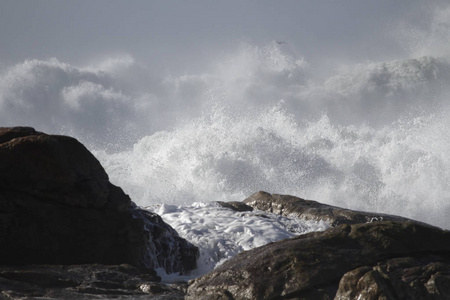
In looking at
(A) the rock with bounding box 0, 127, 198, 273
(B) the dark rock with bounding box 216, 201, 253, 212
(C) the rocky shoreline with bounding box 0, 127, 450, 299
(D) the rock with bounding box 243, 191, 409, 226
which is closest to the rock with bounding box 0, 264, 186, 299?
(C) the rocky shoreline with bounding box 0, 127, 450, 299

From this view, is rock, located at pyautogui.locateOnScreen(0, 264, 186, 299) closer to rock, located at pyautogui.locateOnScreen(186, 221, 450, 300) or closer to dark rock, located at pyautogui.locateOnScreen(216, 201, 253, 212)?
rock, located at pyautogui.locateOnScreen(186, 221, 450, 300)

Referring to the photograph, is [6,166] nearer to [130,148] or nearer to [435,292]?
[435,292]

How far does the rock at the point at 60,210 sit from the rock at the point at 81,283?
30.6 inches

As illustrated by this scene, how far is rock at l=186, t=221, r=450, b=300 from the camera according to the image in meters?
4.29

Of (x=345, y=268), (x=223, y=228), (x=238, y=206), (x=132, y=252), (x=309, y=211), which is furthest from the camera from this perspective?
(x=238, y=206)

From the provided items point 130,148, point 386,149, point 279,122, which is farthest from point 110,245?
point 130,148

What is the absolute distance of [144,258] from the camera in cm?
744

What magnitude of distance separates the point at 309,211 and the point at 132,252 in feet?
15.0

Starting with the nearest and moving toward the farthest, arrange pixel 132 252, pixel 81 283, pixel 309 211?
pixel 81 283
pixel 132 252
pixel 309 211

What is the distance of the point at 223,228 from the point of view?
976 cm

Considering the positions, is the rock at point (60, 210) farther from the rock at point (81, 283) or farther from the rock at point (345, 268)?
the rock at point (345, 268)

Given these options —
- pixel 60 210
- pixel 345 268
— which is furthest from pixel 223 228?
pixel 345 268

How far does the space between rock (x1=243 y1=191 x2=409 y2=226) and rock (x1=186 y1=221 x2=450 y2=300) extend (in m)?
5.24

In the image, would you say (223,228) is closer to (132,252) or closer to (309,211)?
(309,211)
